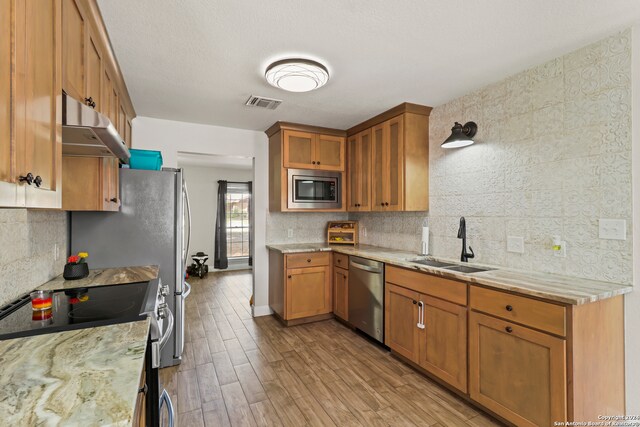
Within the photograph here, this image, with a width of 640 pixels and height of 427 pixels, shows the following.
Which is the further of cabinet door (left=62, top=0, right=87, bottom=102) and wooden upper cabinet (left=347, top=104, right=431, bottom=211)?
wooden upper cabinet (left=347, top=104, right=431, bottom=211)

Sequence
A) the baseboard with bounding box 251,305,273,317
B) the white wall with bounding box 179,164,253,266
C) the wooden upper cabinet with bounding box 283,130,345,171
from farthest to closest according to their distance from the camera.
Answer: the white wall with bounding box 179,164,253,266, the baseboard with bounding box 251,305,273,317, the wooden upper cabinet with bounding box 283,130,345,171

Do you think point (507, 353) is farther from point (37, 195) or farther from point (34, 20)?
point (34, 20)

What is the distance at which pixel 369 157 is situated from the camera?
3668 mm

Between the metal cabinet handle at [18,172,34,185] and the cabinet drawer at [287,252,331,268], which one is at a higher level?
the metal cabinet handle at [18,172,34,185]

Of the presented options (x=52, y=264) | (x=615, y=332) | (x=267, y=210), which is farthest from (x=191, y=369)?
(x=615, y=332)

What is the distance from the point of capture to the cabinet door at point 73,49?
50.9 inches

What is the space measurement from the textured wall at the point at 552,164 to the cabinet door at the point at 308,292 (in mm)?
1569

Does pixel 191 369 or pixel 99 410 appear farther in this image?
pixel 191 369

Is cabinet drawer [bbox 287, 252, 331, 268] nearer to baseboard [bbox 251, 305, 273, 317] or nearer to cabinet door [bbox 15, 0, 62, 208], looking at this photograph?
baseboard [bbox 251, 305, 273, 317]

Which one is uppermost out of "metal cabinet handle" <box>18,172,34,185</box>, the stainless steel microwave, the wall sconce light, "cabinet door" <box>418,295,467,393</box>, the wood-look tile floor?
the wall sconce light

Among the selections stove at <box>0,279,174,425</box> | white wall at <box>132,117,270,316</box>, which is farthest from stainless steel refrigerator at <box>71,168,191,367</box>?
white wall at <box>132,117,270,316</box>

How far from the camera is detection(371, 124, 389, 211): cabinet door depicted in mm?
3418

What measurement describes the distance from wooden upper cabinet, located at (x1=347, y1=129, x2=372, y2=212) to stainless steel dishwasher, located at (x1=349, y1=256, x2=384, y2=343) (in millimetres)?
742

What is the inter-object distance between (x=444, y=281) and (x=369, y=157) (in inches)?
71.0
